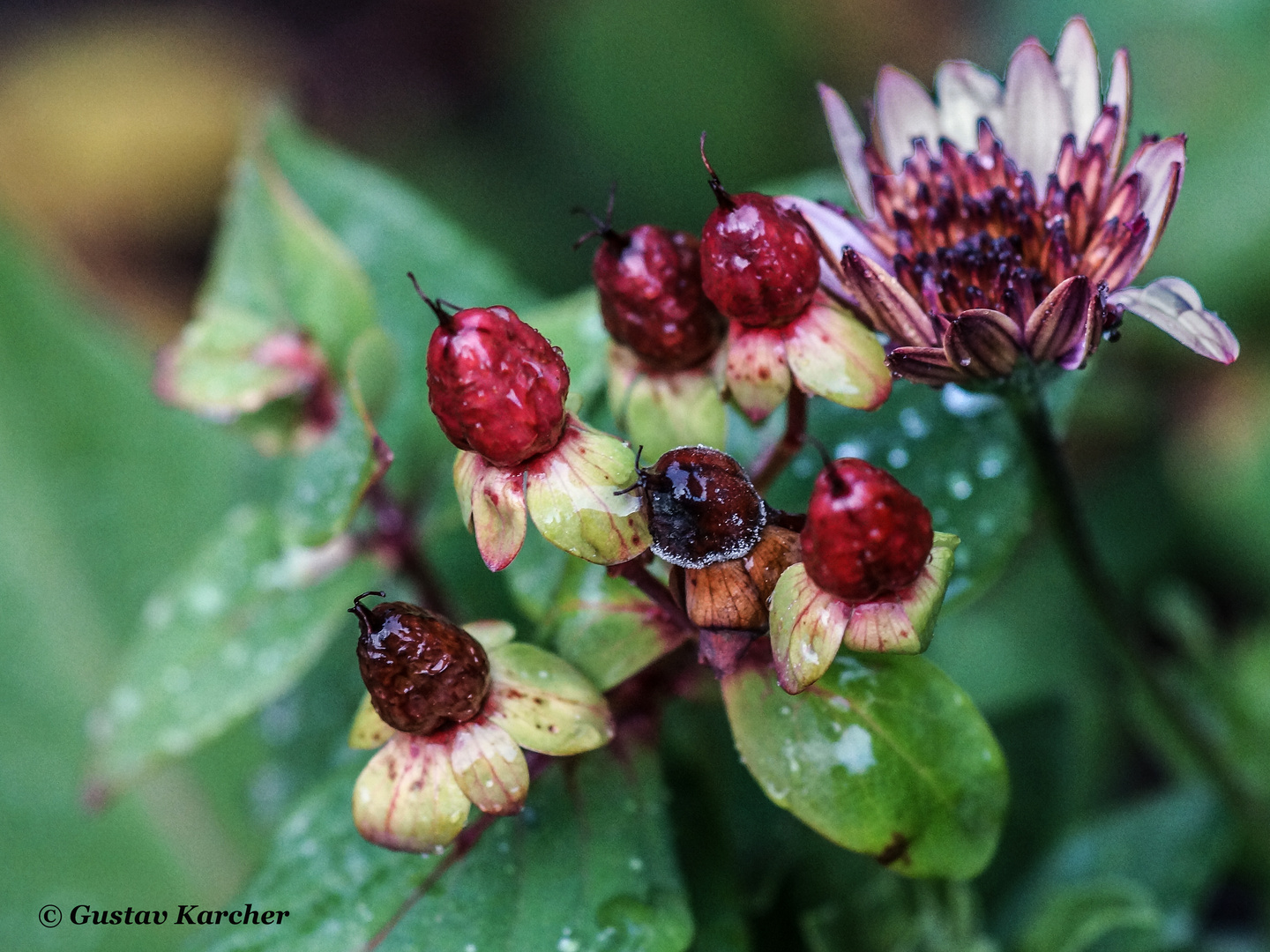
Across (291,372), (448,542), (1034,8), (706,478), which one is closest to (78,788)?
(448,542)

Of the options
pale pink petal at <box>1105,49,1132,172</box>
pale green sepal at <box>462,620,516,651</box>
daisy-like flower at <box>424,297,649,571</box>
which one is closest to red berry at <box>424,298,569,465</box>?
daisy-like flower at <box>424,297,649,571</box>

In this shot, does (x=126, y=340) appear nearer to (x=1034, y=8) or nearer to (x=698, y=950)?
(x=698, y=950)

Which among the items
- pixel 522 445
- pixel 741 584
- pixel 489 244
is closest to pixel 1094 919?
pixel 741 584

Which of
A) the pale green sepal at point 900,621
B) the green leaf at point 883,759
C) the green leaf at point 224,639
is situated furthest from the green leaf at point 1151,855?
the green leaf at point 224,639

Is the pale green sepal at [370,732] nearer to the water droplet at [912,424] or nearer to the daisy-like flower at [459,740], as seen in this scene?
the daisy-like flower at [459,740]

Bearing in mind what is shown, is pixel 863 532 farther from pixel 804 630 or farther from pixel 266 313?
pixel 266 313

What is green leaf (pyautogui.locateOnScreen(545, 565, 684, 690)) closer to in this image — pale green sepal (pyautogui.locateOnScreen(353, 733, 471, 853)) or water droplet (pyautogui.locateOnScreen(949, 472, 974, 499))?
pale green sepal (pyautogui.locateOnScreen(353, 733, 471, 853))

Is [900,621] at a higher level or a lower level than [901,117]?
lower
